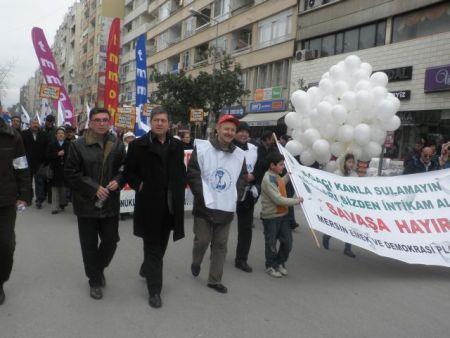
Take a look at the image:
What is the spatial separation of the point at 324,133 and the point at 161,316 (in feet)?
15.2

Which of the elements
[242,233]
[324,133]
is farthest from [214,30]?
[242,233]

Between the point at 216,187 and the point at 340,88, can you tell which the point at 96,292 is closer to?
the point at 216,187

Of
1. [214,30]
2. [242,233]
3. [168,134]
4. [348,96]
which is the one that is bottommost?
[242,233]

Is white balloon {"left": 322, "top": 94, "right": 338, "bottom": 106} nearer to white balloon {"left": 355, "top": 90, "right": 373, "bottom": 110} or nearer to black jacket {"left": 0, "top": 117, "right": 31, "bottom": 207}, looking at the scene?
white balloon {"left": 355, "top": 90, "right": 373, "bottom": 110}

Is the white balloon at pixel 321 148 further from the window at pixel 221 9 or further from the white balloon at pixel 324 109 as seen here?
the window at pixel 221 9

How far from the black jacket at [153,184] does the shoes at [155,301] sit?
55cm

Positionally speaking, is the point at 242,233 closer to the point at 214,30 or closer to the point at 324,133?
the point at 324,133

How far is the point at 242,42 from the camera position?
107 ft

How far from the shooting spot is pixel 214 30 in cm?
3553

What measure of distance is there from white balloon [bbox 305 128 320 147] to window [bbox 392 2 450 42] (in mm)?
12776

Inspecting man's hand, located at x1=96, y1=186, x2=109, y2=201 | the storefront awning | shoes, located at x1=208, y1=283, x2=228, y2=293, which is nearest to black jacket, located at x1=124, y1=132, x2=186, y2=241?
man's hand, located at x1=96, y1=186, x2=109, y2=201

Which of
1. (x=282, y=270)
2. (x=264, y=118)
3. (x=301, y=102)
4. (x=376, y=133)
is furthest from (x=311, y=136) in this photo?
(x=264, y=118)

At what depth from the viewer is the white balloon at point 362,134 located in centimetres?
740

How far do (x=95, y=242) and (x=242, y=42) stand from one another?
2948 centimetres
